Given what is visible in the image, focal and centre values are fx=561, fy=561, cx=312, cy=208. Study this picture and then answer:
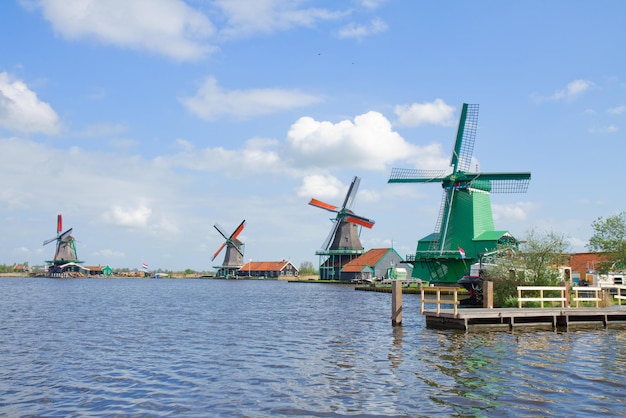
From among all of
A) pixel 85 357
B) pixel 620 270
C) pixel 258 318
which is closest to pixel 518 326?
pixel 258 318

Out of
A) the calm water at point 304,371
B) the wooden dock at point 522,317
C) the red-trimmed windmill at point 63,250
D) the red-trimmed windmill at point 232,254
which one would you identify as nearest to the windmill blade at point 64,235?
the red-trimmed windmill at point 63,250

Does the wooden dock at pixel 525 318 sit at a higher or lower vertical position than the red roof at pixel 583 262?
lower

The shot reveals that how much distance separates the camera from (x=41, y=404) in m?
12.7

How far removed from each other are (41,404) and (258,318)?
2030 centimetres

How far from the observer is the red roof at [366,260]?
97.6 m

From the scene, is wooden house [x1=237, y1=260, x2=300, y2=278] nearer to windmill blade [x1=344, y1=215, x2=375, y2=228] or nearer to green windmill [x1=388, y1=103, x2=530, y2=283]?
windmill blade [x1=344, y1=215, x2=375, y2=228]

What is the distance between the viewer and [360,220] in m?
103

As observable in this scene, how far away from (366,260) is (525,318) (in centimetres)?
7300

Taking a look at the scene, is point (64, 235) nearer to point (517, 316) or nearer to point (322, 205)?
point (322, 205)

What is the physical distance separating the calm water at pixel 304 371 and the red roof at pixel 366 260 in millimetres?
69916

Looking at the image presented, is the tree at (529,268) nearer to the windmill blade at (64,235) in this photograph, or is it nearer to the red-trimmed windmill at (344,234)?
the red-trimmed windmill at (344,234)

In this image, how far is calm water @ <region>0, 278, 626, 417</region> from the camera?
41.1ft

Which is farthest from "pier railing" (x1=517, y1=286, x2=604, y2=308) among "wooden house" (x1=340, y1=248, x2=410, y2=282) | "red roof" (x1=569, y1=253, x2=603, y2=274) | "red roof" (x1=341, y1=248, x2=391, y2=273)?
"red roof" (x1=341, y1=248, x2=391, y2=273)

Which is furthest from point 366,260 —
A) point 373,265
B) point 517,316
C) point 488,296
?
point 517,316
